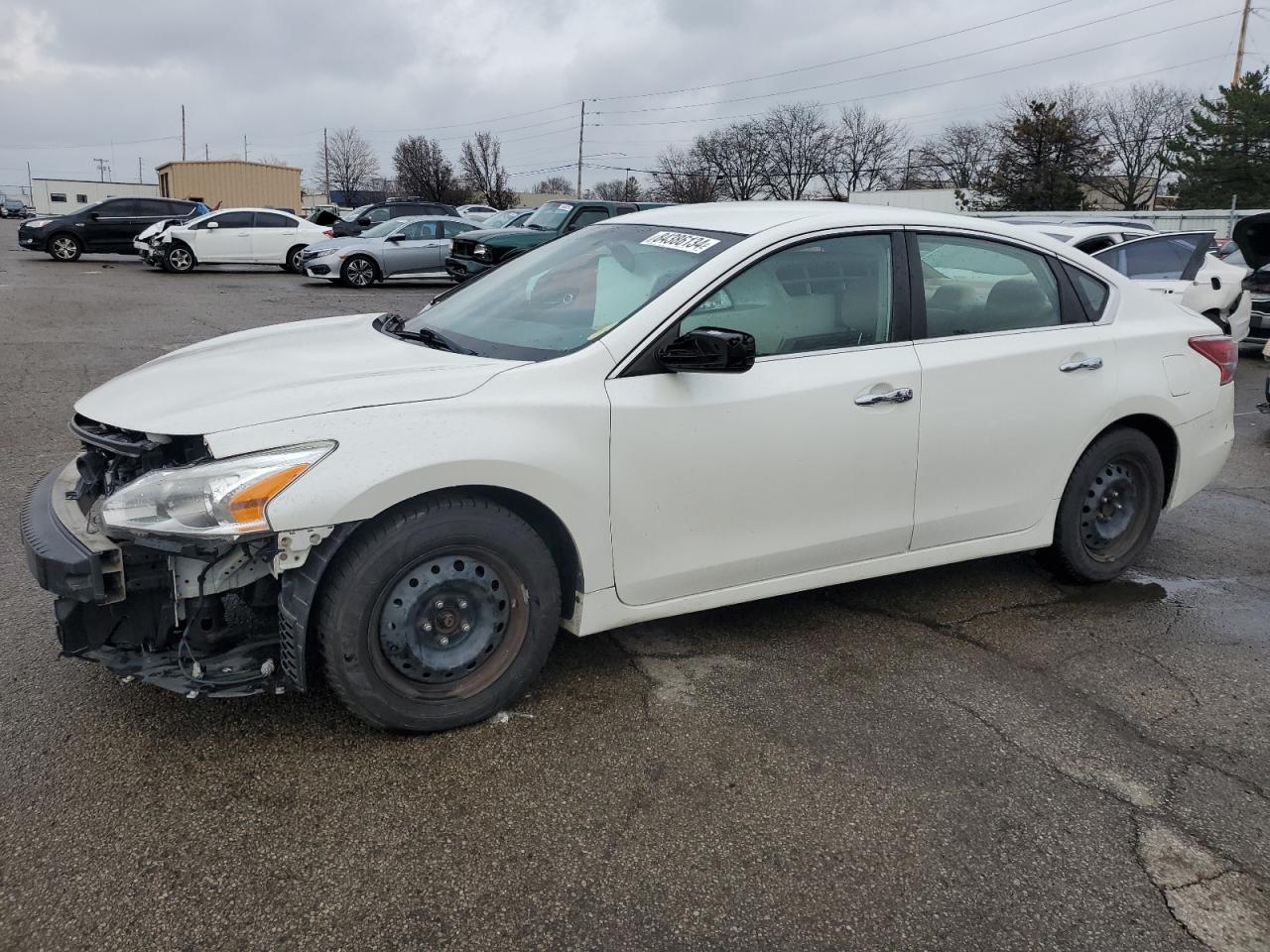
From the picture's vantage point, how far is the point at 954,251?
409cm

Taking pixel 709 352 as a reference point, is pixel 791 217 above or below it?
above

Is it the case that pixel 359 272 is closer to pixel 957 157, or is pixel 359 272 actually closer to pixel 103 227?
pixel 103 227

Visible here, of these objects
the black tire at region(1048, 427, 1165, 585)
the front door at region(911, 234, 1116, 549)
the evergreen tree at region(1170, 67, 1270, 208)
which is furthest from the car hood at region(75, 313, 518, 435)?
the evergreen tree at region(1170, 67, 1270, 208)

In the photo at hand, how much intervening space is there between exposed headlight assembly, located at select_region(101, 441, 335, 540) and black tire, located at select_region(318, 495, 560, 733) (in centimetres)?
29

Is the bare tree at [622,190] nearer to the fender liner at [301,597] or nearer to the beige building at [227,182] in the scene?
the beige building at [227,182]

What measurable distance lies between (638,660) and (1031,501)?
183 centimetres

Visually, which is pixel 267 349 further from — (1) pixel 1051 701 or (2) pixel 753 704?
(1) pixel 1051 701

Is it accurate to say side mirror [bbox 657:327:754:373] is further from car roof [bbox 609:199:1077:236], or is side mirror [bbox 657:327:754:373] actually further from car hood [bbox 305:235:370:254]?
car hood [bbox 305:235:370:254]

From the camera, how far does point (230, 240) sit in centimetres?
2339

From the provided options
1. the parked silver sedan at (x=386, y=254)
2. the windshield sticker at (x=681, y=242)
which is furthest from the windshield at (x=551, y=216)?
the windshield sticker at (x=681, y=242)

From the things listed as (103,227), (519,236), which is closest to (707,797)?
(519,236)

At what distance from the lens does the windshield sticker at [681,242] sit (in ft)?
12.0

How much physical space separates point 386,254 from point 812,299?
18170mm

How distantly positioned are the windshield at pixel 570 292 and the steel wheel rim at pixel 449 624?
75cm
